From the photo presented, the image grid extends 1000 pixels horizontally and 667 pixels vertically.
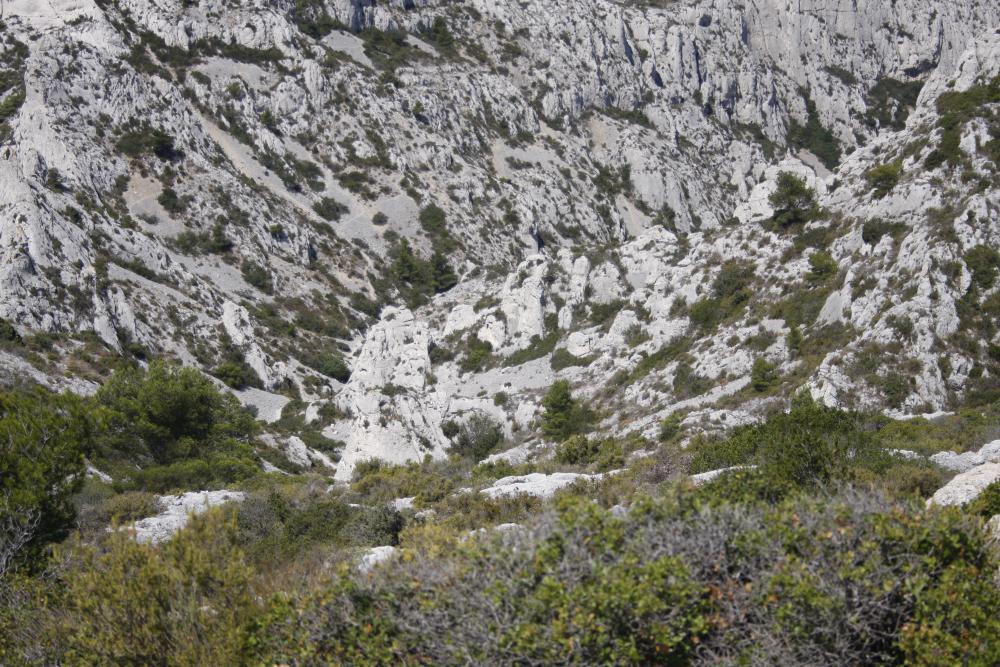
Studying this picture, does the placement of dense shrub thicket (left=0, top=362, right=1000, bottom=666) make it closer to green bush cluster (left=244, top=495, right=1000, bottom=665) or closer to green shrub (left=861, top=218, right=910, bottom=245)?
green bush cluster (left=244, top=495, right=1000, bottom=665)

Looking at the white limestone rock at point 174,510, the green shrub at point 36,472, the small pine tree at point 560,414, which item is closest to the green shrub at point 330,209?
the small pine tree at point 560,414

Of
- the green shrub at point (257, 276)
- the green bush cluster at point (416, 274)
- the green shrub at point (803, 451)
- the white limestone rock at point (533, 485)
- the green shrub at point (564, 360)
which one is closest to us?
the green shrub at point (803, 451)

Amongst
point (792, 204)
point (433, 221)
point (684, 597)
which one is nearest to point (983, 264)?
point (792, 204)

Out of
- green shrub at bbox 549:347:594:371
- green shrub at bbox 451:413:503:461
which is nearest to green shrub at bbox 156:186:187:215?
green shrub at bbox 549:347:594:371

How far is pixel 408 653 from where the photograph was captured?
6.41 metres

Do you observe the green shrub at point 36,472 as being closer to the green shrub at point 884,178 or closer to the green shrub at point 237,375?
the green shrub at point 237,375

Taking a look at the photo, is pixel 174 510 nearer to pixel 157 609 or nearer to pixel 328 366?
pixel 157 609

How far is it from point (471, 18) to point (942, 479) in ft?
317

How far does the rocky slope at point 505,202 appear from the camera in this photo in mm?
27156

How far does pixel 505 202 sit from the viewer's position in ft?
246

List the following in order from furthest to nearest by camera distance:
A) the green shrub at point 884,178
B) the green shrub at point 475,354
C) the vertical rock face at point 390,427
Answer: the green shrub at point 475,354, the green shrub at point 884,178, the vertical rock face at point 390,427

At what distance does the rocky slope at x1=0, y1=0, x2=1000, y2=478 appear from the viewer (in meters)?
27.2

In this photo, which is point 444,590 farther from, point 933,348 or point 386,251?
point 386,251

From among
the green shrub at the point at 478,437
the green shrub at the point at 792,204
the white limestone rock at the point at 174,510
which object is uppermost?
the green shrub at the point at 792,204
